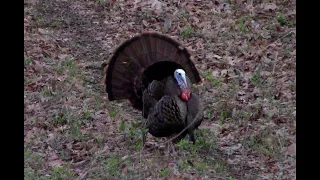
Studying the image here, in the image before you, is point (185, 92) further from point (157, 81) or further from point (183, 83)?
point (157, 81)

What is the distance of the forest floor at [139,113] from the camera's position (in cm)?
626

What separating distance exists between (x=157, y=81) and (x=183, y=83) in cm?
36

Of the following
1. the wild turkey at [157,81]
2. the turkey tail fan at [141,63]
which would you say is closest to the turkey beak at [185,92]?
the wild turkey at [157,81]

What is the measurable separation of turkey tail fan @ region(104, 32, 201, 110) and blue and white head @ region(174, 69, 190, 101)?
A: 21 cm

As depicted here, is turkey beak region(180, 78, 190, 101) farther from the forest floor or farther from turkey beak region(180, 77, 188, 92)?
the forest floor

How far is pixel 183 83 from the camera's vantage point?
6594 millimetres

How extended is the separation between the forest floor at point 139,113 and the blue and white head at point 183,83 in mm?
463

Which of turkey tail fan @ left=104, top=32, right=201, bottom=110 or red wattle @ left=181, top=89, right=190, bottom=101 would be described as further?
turkey tail fan @ left=104, top=32, right=201, bottom=110

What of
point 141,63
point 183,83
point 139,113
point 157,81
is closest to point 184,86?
point 183,83

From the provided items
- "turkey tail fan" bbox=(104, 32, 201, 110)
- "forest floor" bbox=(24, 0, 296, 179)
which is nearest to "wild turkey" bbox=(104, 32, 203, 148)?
"turkey tail fan" bbox=(104, 32, 201, 110)

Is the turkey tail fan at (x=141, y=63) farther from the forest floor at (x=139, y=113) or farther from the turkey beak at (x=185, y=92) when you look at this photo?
the forest floor at (x=139, y=113)

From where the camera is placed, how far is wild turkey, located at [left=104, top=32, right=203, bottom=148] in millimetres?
6539
